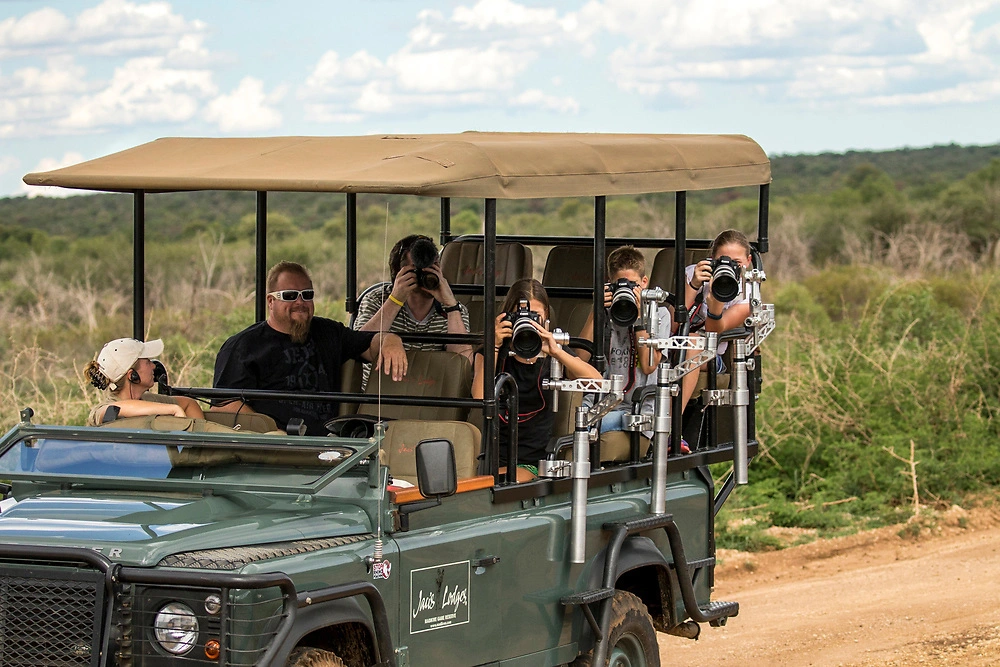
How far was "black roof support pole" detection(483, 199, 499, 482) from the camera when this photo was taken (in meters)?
5.57

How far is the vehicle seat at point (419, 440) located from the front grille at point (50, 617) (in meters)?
1.58

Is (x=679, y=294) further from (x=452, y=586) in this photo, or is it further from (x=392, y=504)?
(x=392, y=504)

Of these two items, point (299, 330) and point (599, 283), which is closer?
point (599, 283)

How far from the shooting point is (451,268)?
8867mm

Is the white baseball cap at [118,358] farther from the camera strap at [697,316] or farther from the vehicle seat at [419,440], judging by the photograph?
the camera strap at [697,316]

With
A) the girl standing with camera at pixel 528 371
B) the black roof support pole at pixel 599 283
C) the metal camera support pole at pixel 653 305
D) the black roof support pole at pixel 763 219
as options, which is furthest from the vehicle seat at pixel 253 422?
the black roof support pole at pixel 763 219

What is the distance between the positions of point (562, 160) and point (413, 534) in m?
1.70

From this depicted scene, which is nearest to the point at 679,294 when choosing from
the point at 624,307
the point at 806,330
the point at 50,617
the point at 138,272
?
the point at 624,307

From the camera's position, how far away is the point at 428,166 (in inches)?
212

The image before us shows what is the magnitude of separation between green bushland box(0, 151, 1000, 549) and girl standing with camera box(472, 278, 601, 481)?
0.61 m

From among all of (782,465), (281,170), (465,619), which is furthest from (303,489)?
(782,465)

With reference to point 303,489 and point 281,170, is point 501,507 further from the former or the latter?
point 281,170

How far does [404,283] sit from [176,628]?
10.2 feet

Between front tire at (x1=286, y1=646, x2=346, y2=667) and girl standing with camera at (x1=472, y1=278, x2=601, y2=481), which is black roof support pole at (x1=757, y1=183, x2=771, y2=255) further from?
front tire at (x1=286, y1=646, x2=346, y2=667)
